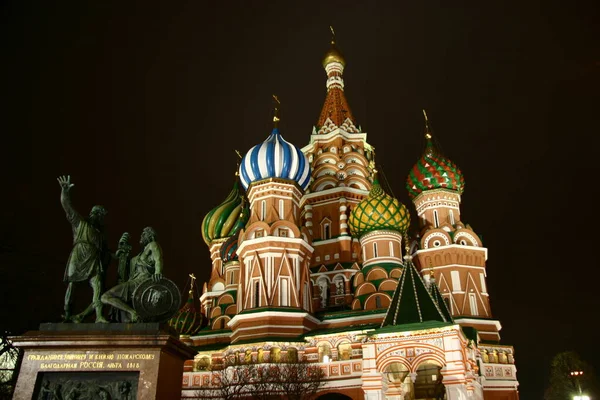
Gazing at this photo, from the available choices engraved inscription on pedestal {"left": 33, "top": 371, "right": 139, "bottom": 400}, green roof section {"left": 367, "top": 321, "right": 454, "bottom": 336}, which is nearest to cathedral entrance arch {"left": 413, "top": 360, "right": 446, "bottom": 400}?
green roof section {"left": 367, "top": 321, "right": 454, "bottom": 336}

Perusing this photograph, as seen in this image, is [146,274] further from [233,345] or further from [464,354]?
[233,345]

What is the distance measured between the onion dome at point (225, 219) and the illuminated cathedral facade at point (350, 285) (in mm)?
167

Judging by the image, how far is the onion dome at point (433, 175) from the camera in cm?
3422

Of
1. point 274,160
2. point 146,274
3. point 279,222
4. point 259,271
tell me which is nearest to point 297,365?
point 259,271

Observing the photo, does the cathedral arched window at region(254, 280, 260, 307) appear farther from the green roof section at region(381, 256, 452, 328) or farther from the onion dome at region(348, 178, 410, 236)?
the green roof section at region(381, 256, 452, 328)

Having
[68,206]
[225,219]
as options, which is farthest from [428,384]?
[225,219]

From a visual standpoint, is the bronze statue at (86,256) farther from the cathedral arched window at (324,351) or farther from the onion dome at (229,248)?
the onion dome at (229,248)

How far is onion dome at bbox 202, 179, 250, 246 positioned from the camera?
40344 mm

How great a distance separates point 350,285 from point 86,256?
943 inches

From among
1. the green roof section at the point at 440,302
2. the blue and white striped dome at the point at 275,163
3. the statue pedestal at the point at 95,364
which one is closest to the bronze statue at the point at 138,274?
the statue pedestal at the point at 95,364

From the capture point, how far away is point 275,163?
31.8m

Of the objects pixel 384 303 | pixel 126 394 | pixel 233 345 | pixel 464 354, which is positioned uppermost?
pixel 384 303

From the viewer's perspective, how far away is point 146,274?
10.3 m

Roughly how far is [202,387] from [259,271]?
6.32m
